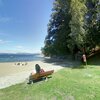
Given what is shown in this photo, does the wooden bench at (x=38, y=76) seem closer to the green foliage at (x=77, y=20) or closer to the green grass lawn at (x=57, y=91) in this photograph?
the green grass lawn at (x=57, y=91)

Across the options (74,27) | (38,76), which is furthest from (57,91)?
(74,27)

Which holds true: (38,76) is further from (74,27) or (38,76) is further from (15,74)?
(74,27)

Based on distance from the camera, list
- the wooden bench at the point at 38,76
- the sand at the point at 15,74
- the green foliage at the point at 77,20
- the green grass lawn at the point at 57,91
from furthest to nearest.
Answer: the green foliage at the point at 77,20 < the sand at the point at 15,74 < the wooden bench at the point at 38,76 < the green grass lawn at the point at 57,91

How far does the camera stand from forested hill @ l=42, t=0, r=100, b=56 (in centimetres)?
2566

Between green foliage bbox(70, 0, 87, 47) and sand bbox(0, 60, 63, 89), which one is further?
green foliage bbox(70, 0, 87, 47)

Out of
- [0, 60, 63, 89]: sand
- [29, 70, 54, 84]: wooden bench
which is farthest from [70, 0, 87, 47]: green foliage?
[29, 70, 54, 84]: wooden bench

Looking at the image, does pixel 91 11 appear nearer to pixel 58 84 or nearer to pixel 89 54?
pixel 89 54

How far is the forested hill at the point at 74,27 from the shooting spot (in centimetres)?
2566

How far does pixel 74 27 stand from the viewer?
84.1 feet

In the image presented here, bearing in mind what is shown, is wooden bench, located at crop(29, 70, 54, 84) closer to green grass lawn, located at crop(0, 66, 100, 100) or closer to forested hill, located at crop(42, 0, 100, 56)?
green grass lawn, located at crop(0, 66, 100, 100)

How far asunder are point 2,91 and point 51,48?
29779 millimetres

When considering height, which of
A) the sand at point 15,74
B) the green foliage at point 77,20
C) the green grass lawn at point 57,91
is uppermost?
the green foliage at point 77,20

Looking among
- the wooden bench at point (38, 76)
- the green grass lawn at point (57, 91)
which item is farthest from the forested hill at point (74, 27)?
the green grass lawn at point (57, 91)

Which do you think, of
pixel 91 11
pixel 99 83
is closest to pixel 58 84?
pixel 99 83
